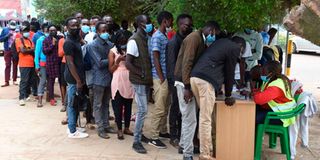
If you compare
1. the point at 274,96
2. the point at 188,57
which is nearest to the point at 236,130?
the point at 274,96

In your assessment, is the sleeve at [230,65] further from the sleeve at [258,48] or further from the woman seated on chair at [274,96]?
the sleeve at [258,48]

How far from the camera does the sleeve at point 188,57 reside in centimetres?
436

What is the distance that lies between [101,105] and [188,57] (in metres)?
2.00

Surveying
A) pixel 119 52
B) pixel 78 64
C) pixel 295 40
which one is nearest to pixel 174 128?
pixel 119 52

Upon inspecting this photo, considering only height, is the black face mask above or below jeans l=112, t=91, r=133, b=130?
above

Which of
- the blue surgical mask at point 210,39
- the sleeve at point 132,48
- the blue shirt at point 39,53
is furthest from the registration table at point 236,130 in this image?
the blue shirt at point 39,53

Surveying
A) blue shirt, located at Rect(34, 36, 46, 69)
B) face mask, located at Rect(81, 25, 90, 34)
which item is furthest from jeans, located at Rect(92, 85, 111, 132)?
blue shirt, located at Rect(34, 36, 46, 69)

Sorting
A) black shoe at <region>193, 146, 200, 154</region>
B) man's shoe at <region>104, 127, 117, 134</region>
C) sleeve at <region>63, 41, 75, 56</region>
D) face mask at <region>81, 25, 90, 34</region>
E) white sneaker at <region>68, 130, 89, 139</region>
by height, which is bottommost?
black shoe at <region>193, 146, 200, 154</region>

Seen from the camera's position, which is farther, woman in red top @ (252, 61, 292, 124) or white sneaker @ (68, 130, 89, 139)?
white sneaker @ (68, 130, 89, 139)

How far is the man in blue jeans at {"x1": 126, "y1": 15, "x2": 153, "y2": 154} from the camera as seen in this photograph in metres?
5.01

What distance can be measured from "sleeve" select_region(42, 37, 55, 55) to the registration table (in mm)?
4282

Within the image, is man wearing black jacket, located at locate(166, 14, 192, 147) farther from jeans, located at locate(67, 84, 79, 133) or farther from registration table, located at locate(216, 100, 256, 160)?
jeans, located at locate(67, 84, 79, 133)

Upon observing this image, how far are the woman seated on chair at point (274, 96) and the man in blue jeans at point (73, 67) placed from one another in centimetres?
251

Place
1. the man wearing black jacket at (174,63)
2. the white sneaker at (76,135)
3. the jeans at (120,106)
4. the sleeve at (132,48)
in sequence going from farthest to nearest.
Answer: the white sneaker at (76,135)
the jeans at (120,106)
the sleeve at (132,48)
the man wearing black jacket at (174,63)
